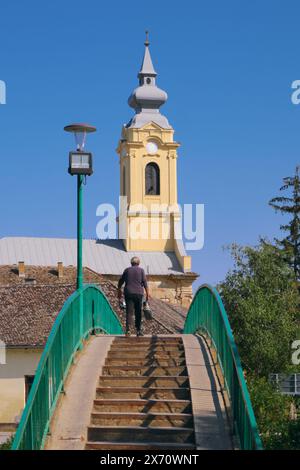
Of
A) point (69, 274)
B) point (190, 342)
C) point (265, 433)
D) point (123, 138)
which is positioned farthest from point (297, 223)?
point (190, 342)

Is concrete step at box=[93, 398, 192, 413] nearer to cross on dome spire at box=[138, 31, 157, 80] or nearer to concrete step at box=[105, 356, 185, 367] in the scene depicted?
concrete step at box=[105, 356, 185, 367]

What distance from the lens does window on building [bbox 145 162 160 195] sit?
82812mm

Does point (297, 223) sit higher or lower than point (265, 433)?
higher

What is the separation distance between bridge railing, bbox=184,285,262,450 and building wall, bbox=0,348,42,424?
17.7 metres

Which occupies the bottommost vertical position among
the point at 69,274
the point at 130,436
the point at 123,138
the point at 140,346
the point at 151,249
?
the point at 130,436

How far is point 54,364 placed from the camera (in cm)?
1340

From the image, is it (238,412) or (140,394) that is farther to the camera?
(140,394)

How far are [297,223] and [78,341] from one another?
51914 mm

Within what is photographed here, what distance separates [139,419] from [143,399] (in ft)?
2.31

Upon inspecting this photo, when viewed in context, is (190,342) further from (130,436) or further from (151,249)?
(151,249)

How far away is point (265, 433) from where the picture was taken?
85.8 ft

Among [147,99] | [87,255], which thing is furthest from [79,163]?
[147,99]

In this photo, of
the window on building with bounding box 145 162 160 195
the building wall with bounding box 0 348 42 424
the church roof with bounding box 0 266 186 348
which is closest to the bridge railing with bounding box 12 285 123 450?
the building wall with bounding box 0 348 42 424

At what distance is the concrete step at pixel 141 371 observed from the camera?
15.2 m
